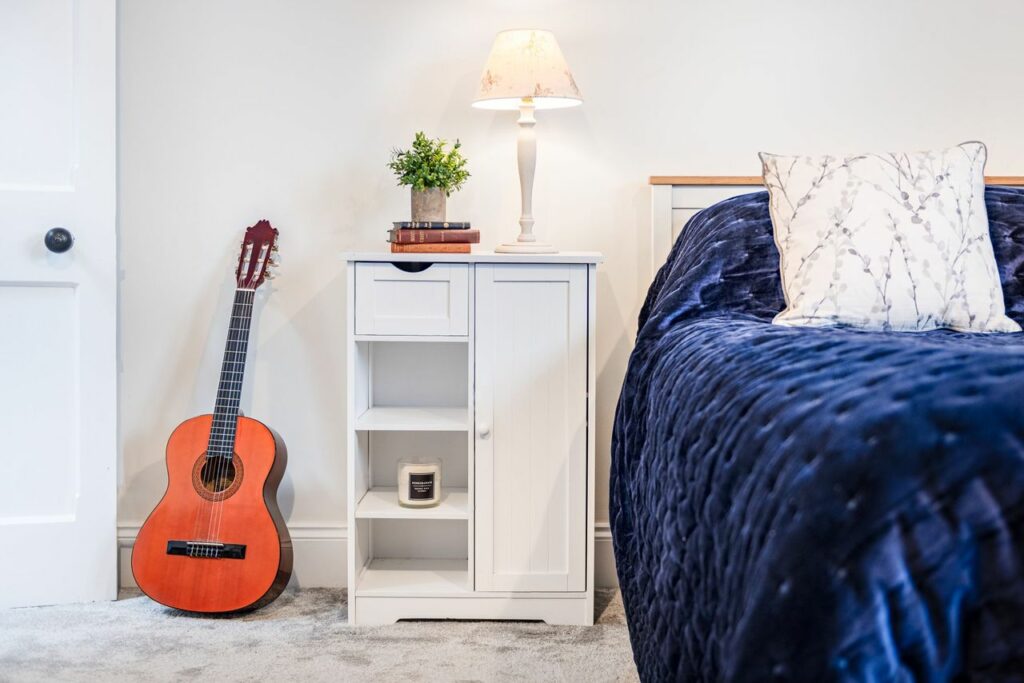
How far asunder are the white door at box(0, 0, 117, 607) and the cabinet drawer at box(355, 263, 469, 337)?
0.69 meters

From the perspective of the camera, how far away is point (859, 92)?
8.04 feet

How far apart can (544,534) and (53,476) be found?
3.98ft

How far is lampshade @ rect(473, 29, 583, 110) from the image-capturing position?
2182 millimetres

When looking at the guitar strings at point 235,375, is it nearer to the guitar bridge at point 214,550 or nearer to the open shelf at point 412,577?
the guitar bridge at point 214,550

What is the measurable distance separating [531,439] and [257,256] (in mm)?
816

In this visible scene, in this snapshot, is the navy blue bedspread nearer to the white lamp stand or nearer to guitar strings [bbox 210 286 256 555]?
the white lamp stand

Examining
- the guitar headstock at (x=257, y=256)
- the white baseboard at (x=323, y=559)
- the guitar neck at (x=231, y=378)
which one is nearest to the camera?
the guitar neck at (x=231, y=378)

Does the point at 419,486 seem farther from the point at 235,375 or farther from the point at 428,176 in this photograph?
the point at 428,176

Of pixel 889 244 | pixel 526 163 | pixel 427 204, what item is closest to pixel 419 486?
pixel 427 204

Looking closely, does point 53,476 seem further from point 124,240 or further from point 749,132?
point 749,132

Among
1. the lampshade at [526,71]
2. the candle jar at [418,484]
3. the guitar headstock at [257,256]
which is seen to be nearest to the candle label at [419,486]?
the candle jar at [418,484]

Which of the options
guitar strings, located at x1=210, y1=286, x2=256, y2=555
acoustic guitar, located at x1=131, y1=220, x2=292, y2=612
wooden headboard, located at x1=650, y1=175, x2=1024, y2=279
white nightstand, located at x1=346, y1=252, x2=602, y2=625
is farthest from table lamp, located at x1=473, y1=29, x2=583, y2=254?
acoustic guitar, located at x1=131, y1=220, x2=292, y2=612

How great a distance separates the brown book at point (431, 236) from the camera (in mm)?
2211

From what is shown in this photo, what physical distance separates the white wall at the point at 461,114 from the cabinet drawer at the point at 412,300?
0.36m
